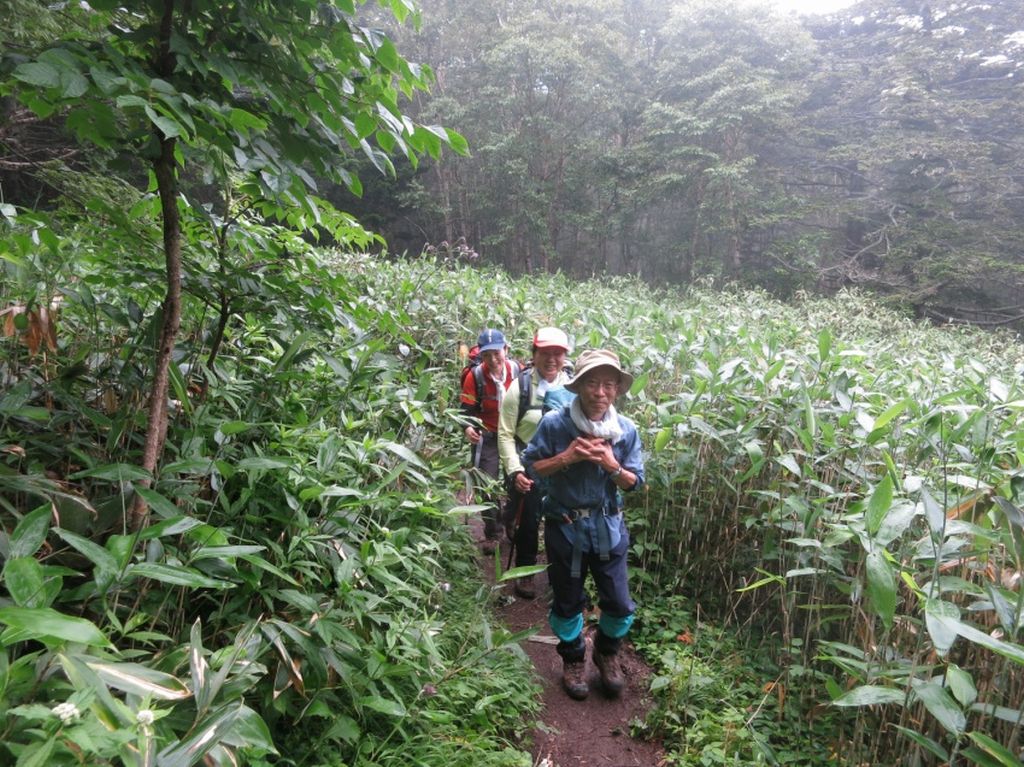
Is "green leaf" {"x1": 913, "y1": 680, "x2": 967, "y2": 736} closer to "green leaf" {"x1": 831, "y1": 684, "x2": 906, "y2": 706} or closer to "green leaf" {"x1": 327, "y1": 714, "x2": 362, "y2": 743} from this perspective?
"green leaf" {"x1": 831, "y1": 684, "x2": 906, "y2": 706}

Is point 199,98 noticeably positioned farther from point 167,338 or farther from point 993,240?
point 993,240

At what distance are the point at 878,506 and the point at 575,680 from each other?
1.72m

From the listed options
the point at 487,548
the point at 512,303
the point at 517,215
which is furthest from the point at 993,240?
the point at 487,548

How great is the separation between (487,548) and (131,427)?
280cm

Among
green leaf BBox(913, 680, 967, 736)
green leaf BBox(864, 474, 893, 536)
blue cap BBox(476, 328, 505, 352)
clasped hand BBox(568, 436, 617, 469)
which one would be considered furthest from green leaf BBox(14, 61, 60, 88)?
blue cap BBox(476, 328, 505, 352)

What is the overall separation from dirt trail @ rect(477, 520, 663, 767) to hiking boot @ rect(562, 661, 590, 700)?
43 mm

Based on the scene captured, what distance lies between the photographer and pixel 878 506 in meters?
1.62

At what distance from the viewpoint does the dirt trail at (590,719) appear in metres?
2.35

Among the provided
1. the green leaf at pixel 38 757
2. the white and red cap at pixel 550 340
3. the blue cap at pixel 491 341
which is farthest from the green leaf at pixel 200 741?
the blue cap at pixel 491 341

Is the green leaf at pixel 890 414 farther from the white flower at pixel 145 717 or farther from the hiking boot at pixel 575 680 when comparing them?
the white flower at pixel 145 717

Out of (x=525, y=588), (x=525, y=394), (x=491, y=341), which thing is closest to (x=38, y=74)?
(x=525, y=394)

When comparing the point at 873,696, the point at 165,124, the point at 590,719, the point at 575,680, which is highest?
the point at 165,124

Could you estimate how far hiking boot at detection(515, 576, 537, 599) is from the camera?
360 cm

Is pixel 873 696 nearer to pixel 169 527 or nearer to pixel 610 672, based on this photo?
pixel 610 672
